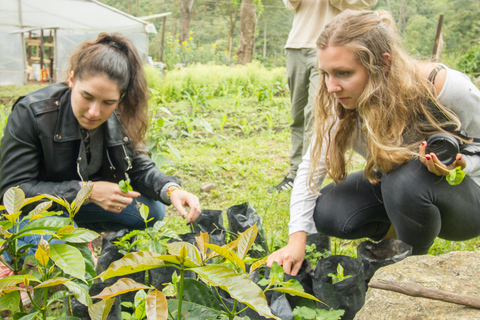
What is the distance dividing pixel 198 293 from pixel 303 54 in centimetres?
246

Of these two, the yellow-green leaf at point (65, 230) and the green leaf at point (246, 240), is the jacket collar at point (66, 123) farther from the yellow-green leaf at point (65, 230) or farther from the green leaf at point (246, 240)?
the green leaf at point (246, 240)

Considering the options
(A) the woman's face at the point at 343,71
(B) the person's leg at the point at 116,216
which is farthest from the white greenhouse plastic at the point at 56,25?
(A) the woman's face at the point at 343,71

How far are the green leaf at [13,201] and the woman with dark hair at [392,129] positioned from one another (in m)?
0.86

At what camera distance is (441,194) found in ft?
5.48

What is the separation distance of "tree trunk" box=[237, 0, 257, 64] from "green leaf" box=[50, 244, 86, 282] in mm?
11168

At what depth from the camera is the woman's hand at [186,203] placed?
1.74 meters

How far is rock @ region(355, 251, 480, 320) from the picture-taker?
3.22 feet

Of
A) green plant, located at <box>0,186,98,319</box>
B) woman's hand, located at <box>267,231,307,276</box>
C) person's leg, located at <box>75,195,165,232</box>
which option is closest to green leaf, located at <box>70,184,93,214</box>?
green plant, located at <box>0,186,98,319</box>

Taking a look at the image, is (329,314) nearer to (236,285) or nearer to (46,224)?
(236,285)

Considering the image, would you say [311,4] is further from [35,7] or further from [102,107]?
[35,7]

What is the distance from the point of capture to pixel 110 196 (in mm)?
1803

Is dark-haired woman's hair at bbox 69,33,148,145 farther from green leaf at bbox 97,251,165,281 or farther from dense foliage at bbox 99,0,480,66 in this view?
dense foliage at bbox 99,0,480,66

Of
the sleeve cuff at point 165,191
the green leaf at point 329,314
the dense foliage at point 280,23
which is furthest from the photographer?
the dense foliage at point 280,23

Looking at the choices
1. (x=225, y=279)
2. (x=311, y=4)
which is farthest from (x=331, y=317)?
(x=311, y=4)
